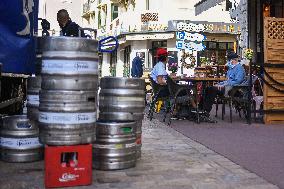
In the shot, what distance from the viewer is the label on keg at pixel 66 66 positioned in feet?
11.6

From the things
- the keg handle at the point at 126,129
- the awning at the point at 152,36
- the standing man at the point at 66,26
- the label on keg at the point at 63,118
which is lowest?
the keg handle at the point at 126,129

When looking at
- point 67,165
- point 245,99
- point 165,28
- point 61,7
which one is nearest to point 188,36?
point 245,99

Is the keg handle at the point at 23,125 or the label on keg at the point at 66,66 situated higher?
the label on keg at the point at 66,66

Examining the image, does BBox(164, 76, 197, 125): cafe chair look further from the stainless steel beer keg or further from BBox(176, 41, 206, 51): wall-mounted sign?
BBox(176, 41, 206, 51): wall-mounted sign

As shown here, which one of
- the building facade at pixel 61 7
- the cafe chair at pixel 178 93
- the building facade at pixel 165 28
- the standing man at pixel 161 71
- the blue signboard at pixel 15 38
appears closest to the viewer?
the blue signboard at pixel 15 38

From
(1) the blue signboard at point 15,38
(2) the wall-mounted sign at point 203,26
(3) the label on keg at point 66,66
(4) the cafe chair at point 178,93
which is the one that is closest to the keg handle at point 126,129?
(3) the label on keg at point 66,66

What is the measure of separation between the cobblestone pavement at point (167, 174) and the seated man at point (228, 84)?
392 cm

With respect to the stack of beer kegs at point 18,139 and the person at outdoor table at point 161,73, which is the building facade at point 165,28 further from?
the stack of beer kegs at point 18,139

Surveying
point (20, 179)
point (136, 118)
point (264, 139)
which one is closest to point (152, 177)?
point (136, 118)

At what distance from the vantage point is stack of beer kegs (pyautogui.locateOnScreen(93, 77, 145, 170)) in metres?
4.13

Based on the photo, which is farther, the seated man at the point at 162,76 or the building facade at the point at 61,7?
the building facade at the point at 61,7

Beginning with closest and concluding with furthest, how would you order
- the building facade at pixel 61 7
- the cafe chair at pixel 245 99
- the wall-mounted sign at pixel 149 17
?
the cafe chair at pixel 245 99 → the wall-mounted sign at pixel 149 17 → the building facade at pixel 61 7

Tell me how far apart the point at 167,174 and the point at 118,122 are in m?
0.72

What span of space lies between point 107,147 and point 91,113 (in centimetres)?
64
